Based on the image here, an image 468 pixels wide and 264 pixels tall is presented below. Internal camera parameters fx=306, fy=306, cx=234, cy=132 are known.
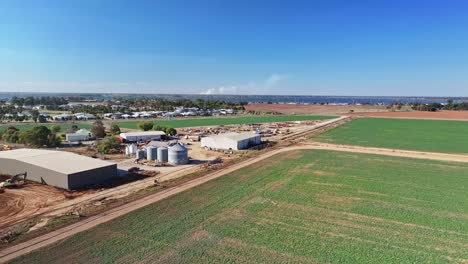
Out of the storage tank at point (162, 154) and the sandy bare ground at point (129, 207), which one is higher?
the storage tank at point (162, 154)

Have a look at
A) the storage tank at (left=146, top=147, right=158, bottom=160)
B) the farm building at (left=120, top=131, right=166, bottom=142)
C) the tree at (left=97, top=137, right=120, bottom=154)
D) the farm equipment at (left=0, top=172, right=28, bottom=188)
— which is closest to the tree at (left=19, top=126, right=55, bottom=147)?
the tree at (left=97, top=137, right=120, bottom=154)

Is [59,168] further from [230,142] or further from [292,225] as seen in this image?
[230,142]

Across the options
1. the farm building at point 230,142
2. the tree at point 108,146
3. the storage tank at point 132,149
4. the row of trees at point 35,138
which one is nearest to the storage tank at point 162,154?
the storage tank at point 132,149

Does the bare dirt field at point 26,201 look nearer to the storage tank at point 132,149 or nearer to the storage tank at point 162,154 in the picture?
the storage tank at point 162,154

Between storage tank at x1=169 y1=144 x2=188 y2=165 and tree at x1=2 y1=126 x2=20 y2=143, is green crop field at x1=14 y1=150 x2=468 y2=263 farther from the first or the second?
tree at x1=2 y1=126 x2=20 y2=143

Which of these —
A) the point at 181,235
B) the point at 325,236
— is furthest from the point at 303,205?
the point at 181,235
